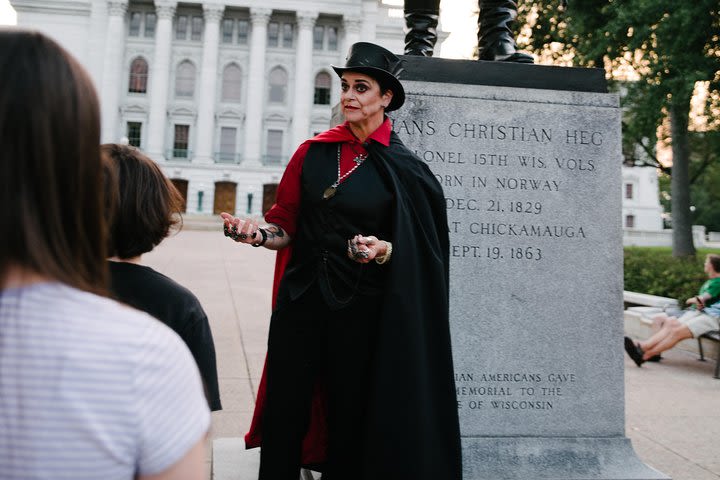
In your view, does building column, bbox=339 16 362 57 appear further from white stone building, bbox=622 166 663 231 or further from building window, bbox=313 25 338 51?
white stone building, bbox=622 166 663 231

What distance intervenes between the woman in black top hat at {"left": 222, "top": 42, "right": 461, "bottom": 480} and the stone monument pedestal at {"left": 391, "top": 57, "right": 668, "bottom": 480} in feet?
2.66

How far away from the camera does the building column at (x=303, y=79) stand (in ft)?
182

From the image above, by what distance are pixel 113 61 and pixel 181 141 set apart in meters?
8.93

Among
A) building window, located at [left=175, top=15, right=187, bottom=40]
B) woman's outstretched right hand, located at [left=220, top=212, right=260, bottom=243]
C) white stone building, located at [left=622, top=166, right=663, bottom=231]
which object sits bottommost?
woman's outstretched right hand, located at [left=220, top=212, right=260, bottom=243]

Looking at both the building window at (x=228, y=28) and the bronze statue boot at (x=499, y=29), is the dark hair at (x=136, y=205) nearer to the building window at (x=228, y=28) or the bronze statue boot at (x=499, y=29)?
the bronze statue boot at (x=499, y=29)

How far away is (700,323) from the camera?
7.19 m

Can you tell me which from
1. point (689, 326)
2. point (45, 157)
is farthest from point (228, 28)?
point (45, 157)

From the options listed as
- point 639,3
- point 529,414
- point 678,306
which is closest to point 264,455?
point 529,414

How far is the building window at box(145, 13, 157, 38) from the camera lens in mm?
56188

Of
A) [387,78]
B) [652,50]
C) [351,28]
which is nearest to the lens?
[387,78]

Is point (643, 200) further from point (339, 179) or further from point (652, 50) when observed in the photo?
point (339, 179)

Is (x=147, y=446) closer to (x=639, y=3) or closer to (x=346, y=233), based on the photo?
(x=346, y=233)

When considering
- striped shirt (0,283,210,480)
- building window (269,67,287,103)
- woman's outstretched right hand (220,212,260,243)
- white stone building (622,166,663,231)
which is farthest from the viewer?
white stone building (622,166,663,231)

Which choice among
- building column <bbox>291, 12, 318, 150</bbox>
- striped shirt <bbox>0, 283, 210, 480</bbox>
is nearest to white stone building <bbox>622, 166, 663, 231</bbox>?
building column <bbox>291, 12, 318, 150</bbox>
